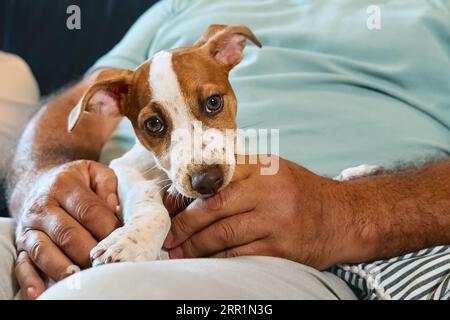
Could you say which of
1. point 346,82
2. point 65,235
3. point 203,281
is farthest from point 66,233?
point 346,82

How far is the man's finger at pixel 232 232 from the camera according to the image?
1269mm

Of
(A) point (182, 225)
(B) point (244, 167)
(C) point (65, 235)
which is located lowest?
(C) point (65, 235)

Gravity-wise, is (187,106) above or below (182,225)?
above

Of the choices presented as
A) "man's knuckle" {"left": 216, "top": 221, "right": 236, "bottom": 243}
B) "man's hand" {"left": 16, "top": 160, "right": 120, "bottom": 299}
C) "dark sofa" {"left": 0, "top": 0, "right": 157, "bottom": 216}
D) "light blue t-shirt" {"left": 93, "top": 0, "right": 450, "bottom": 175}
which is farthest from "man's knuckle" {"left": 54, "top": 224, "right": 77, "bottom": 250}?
"dark sofa" {"left": 0, "top": 0, "right": 157, "bottom": 216}

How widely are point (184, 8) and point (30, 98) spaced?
31.0 inches

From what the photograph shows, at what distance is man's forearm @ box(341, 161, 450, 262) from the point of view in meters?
1.35

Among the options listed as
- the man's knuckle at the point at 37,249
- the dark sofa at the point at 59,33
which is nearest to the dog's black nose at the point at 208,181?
the man's knuckle at the point at 37,249

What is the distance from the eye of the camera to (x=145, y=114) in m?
1.47

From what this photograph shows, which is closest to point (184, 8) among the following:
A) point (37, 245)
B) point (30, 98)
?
point (30, 98)

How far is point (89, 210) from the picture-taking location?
4.75ft

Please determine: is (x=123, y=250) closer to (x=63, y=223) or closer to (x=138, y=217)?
(x=138, y=217)

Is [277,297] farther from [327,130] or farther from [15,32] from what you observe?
[15,32]

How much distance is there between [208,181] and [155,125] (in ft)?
0.90

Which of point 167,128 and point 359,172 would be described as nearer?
point 167,128
